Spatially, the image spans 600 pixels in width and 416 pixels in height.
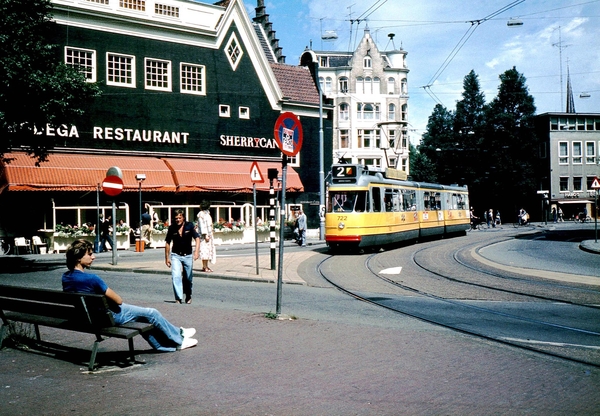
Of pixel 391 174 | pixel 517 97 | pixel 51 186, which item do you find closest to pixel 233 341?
pixel 391 174

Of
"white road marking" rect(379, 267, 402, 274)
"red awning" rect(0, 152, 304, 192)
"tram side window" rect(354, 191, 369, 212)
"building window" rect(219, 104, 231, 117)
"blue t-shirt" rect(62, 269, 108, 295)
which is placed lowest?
"white road marking" rect(379, 267, 402, 274)

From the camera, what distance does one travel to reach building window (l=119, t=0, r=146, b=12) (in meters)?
30.3

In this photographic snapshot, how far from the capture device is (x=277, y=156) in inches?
1471

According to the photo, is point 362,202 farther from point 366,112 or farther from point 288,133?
point 366,112

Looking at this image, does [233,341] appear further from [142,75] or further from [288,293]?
[142,75]

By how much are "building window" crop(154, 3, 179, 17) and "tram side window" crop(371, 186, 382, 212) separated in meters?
16.1

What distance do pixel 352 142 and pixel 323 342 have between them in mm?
60680

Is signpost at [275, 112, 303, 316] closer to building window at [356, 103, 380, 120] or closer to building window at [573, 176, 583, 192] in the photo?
building window at [356, 103, 380, 120]

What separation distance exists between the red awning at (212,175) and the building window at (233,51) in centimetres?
575

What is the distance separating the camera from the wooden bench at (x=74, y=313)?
622cm

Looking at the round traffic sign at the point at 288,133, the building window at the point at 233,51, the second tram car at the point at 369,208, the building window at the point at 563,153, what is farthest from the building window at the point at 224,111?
A: the building window at the point at 563,153

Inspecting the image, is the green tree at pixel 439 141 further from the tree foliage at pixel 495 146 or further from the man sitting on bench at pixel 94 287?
the man sitting on bench at pixel 94 287

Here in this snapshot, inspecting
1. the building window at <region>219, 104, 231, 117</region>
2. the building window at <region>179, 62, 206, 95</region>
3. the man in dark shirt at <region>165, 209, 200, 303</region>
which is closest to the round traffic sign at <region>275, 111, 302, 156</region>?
the man in dark shirt at <region>165, 209, 200, 303</region>

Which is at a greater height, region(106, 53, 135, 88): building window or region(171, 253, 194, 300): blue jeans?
region(106, 53, 135, 88): building window
